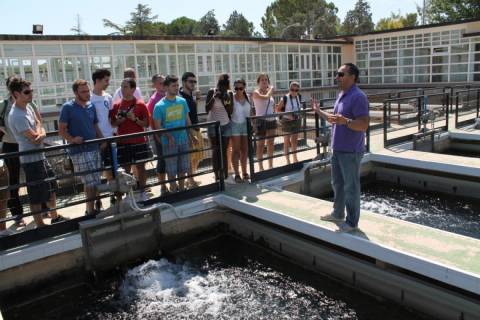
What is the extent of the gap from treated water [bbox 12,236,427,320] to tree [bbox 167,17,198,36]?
248 ft

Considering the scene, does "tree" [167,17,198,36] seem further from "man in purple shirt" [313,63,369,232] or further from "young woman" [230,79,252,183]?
"man in purple shirt" [313,63,369,232]

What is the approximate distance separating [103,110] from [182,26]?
7964 cm

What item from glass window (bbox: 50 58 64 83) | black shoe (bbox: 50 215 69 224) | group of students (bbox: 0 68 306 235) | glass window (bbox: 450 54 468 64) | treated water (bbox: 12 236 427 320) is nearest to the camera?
treated water (bbox: 12 236 427 320)

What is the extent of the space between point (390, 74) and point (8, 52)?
66.1 ft

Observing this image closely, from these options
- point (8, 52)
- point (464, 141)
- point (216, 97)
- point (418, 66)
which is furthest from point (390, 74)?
point (216, 97)

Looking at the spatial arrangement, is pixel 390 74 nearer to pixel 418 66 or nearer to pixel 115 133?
pixel 418 66

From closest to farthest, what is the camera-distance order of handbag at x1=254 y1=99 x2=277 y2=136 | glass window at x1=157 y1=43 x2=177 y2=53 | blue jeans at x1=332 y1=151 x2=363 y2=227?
blue jeans at x1=332 y1=151 x2=363 y2=227 → handbag at x1=254 y1=99 x2=277 y2=136 → glass window at x1=157 y1=43 x2=177 y2=53

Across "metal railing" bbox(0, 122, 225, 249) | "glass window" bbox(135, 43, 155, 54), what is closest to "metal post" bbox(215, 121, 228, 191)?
"metal railing" bbox(0, 122, 225, 249)

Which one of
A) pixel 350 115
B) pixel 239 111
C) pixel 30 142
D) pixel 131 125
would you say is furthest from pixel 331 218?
pixel 30 142

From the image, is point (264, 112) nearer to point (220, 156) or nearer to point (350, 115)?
point (220, 156)

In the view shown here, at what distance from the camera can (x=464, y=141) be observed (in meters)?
10.5

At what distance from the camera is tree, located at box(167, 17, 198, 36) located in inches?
3083

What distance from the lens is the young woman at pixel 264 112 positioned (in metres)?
6.80

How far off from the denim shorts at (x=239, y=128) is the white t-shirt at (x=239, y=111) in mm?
45
